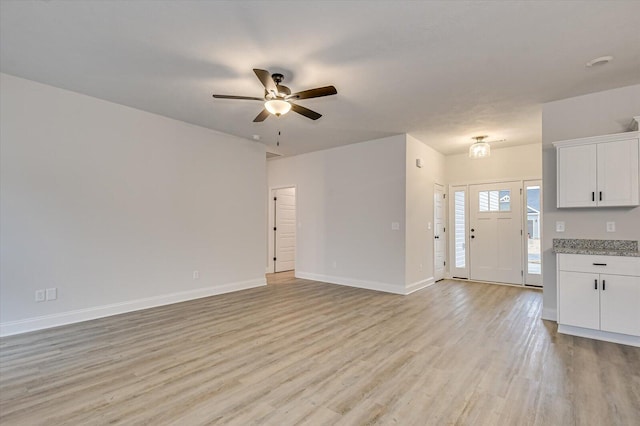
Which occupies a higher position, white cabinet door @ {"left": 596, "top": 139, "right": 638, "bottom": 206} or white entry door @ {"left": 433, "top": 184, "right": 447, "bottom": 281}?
white cabinet door @ {"left": 596, "top": 139, "right": 638, "bottom": 206}

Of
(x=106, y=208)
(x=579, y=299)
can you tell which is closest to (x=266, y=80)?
(x=106, y=208)

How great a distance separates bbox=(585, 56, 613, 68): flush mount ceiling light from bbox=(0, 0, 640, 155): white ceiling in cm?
6

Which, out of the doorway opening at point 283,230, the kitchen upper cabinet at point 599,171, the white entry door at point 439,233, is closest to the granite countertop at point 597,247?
the kitchen upper cabinet at point 599,171

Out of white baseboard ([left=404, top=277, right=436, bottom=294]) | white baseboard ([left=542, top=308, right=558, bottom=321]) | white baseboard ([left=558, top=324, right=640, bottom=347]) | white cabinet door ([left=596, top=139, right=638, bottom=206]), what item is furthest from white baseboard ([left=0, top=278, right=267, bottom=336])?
white cabinet door ([left=596, top=139, right=638, bottom=206])

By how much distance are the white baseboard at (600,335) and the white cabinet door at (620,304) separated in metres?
0.11

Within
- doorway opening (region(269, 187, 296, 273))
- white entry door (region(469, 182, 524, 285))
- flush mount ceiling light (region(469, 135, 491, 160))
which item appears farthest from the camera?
doorway opening (region(269, 187, 296, 273))

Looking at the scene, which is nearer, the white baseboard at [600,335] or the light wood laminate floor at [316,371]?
the light wood laminate floor at [316,371]

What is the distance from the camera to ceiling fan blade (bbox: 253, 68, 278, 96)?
2658mm

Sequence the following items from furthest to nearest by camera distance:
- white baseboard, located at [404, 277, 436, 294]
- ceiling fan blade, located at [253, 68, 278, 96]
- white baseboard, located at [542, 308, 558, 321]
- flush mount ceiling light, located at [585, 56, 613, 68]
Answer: white baseboard, located at [404, 277, 436, 294] < white baseboard, located at [542, 308, 558, 321] < flush mount ceiling light, located at [585, 56, 613, 68] < ceiling fan blade, located at [253, 68, 278, 96]

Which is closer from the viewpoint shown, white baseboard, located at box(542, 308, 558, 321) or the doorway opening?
white baseboard, located at box(542, 308, 558, 321)

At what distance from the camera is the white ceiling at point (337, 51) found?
2297mm

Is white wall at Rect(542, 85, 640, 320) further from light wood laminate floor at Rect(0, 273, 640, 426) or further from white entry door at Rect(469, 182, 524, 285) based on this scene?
white entry door at Rect(469, 182, 524, 285)

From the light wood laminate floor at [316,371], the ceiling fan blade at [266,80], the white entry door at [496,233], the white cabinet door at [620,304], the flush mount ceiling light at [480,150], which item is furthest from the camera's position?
the white entry door at [496,233]

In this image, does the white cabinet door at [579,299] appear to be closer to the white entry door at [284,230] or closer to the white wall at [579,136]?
the white wall at [579,136]
